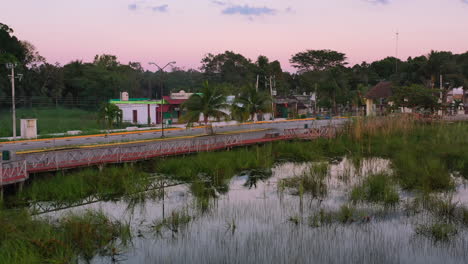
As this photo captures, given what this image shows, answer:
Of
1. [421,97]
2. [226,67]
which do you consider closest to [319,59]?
[226,67]

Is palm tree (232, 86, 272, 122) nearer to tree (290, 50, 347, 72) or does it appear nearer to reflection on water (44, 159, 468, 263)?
reflection on water (44, 159, 468, 263)

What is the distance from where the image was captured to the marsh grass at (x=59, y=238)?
11.6 metres

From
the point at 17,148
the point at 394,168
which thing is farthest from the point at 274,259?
the point at 17,148

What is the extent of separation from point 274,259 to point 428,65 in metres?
65.2

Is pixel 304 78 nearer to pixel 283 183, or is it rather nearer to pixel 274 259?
pixel 283 183

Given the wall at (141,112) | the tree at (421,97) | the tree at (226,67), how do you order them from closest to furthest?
the tree at (421,97), the wall at (141,112), the tree at (226,67)

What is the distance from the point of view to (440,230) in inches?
562

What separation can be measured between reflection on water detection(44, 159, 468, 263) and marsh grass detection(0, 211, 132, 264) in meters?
0.55

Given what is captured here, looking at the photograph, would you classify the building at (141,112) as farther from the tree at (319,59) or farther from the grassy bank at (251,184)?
the tree at (319,59)

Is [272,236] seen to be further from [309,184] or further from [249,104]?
[249,104]

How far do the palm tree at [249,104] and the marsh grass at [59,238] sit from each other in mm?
27285

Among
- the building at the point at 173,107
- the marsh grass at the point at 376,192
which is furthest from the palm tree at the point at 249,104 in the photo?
the marsh grass at the point at 376,192

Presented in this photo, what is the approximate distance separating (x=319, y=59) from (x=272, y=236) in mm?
105780

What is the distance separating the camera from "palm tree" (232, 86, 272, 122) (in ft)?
138
